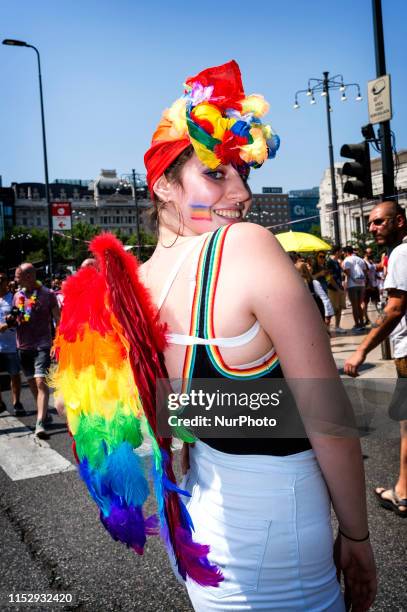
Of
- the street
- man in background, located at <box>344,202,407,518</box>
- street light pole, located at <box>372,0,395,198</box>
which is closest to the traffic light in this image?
street light pole, located at <box>372,0,395,198</box>

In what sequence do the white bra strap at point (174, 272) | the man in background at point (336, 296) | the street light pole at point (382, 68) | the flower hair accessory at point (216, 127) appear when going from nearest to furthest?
the white bra strap at point (174, 272) < the flower hair accessory at point (216, 127) < the street light pole at point (382, 68) < the man in background at point (336, 296)

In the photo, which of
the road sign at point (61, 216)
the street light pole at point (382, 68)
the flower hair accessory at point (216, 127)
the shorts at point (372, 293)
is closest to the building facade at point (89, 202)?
the road sign at point (61, 216)

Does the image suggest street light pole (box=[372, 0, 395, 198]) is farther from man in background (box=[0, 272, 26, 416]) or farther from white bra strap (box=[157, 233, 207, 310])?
white bra strap (box=[157, 233, 207, 310])

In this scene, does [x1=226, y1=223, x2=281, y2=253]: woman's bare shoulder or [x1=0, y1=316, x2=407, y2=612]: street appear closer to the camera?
[x1=226, y1=223, x2=281, y2=253]: woman's bare shoulder

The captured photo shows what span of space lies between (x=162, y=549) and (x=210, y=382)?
8.06 feet

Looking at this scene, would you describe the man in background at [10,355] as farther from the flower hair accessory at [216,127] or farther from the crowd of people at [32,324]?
the flower hair accessory at [216,127]

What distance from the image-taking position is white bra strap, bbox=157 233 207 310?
122cm

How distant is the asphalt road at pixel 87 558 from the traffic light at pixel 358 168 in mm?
4335

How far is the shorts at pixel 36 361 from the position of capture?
659 cm

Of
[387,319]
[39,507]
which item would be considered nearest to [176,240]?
[387,319]

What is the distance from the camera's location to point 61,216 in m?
20.0

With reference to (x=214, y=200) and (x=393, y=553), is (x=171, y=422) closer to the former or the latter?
(x=214, y=200)

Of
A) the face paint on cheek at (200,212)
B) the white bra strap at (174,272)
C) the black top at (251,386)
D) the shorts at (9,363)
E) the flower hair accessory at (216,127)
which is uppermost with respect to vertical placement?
the flower hair accessory at (216,127)

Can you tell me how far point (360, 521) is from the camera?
1127mm
